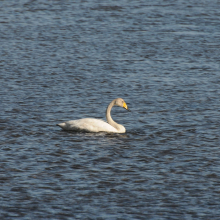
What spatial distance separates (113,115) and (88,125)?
10.3 ft

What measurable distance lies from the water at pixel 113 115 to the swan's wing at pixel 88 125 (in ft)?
0.85

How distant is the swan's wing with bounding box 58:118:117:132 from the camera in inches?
846

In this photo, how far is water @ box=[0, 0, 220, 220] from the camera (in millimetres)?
15430

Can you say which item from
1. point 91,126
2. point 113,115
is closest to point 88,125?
point 91,126

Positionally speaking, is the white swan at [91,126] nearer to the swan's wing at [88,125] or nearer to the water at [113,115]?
the swan's wing at [88,125]

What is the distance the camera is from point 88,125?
2156 centimetres

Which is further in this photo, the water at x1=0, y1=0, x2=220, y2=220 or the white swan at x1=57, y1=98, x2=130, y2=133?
the white swan at x1=57, y1=98, x2=130, y2=133

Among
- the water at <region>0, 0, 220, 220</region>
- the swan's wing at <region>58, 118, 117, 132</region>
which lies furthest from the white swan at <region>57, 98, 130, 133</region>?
the water at <region>0, 0, 220, 220</region>

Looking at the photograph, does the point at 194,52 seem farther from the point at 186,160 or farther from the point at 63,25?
the point at 186,160

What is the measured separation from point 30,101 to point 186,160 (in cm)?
911

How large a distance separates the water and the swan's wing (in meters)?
0.26

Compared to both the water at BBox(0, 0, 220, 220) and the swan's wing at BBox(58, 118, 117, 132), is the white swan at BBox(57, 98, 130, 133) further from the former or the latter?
the water at BBox(0, 0, 220, 220)

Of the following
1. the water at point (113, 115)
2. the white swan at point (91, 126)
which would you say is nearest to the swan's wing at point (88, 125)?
the white swan at point (91, 126)

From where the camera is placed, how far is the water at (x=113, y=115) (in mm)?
15430
